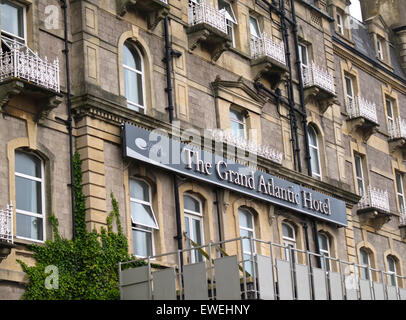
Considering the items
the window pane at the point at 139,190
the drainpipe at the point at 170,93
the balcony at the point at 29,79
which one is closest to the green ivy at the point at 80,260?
the window pane at the point at 139,190

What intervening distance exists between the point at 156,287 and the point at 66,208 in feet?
10.8

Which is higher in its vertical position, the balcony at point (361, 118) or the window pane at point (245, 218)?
the balcony at point (361, 118)

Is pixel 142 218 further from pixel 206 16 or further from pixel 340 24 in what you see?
pixel 340 24

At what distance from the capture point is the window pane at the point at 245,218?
34688 millimetres

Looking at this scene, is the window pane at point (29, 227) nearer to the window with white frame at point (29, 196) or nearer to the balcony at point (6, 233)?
the window with white frame at point (29, 196)

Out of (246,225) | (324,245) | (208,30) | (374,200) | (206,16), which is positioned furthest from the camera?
(374,200)

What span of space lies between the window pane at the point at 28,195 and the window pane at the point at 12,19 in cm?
426

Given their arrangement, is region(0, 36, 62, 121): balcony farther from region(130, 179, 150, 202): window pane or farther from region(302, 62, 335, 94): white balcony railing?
region(302, 62, 335, 94): white balcony railing

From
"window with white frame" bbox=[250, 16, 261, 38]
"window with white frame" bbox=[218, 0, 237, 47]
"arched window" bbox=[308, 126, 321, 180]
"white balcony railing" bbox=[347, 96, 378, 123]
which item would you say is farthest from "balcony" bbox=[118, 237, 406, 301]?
"white balcony railing" bbox=[347, 96, 378, 123]

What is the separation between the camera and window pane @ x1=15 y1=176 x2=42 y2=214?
2719 cm

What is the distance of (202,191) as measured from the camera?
3278 cm

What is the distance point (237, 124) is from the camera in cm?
3612

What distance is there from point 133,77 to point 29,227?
6991mm

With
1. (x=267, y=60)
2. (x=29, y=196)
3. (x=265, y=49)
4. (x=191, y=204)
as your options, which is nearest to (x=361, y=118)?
(x=265, y=49)
